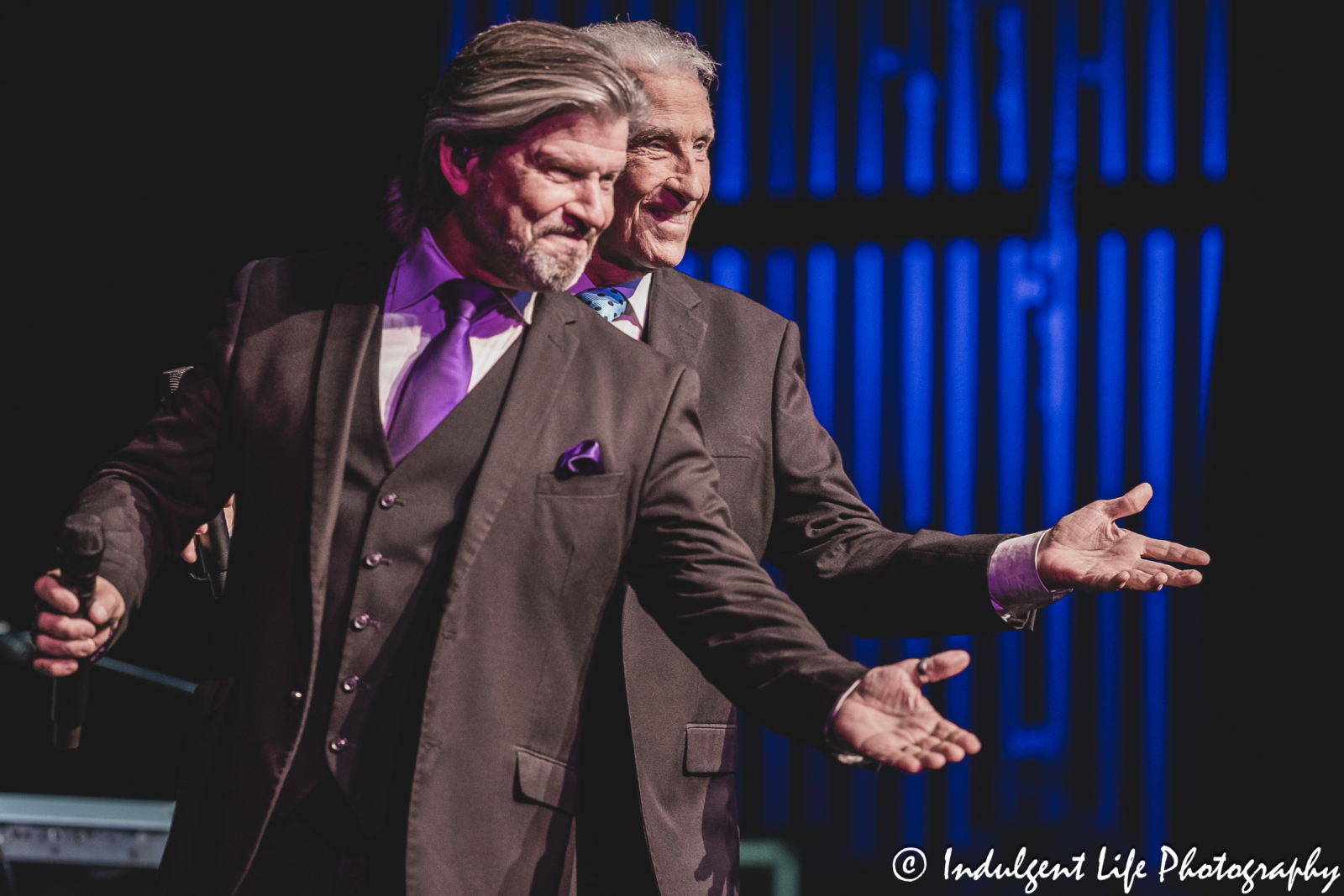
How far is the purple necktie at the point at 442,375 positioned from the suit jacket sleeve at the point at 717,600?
9.0 inches

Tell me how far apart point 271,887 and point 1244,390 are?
2.56m

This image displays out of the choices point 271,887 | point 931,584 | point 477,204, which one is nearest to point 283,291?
point 477,204

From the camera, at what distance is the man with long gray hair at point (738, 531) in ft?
4.99

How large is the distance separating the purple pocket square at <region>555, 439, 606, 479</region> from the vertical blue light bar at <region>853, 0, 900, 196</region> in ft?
7.19

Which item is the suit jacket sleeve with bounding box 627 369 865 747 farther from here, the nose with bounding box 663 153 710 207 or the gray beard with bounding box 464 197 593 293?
the nose with bounding box 663 153 710 207

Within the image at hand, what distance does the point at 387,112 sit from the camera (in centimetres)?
330

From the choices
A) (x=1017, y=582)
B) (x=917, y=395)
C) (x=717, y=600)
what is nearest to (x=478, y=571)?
(x=717, y=600)

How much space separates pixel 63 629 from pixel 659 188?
102 cm

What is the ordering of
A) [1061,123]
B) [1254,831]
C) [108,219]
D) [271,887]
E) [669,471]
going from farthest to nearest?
[108,219]
[1061,123]
[1254,831]
[669,471]
[271,887]

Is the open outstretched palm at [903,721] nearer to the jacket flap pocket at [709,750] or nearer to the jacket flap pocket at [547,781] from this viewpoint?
the jacket flap pocket at [547,781]

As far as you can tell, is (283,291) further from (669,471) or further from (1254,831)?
(1254,831)

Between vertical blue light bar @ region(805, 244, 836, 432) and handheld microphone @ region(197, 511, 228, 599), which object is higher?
vertical blue light bar @ region(805, 244, 836, 432)

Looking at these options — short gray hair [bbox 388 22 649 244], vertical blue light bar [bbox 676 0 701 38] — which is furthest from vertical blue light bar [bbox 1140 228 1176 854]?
short gray hair [bbox 388 22 649 244]

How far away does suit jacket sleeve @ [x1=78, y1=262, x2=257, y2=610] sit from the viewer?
1259 millimetres
